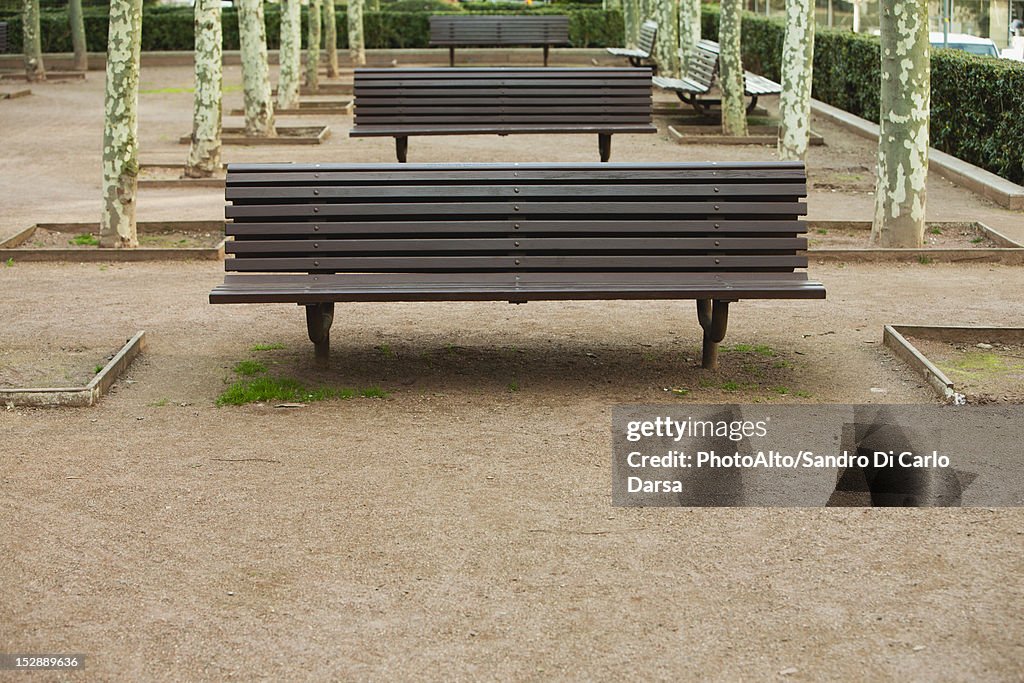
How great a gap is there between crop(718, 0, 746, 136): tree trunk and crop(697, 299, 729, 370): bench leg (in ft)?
35.3

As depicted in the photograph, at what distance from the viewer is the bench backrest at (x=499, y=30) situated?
30.9 metres

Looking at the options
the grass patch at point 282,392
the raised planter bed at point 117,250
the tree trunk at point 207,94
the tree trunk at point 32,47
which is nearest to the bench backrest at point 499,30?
the tree trunk at point 32,47

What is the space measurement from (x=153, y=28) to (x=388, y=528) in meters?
30.9

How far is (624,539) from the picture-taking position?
514cm

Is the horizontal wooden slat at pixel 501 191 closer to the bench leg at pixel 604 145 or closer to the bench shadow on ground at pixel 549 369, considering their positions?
the bench shadow on ground at pixel 549 369

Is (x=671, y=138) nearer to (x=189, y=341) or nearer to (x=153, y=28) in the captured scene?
(x=189, y=341)

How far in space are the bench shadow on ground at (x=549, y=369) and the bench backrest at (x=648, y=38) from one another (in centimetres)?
1956

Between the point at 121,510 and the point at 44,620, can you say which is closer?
the point at 44,620

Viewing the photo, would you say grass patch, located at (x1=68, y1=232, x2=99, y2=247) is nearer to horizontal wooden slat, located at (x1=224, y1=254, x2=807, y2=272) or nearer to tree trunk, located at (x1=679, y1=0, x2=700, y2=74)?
horizontal wooden slat, located at (x1=224, y1=254, x2=807, y2=272)

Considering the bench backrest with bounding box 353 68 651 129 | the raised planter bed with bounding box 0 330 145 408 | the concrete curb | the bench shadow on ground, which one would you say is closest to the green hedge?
the concrete curb

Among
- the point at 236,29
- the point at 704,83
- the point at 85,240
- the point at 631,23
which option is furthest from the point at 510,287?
the point at 236,29

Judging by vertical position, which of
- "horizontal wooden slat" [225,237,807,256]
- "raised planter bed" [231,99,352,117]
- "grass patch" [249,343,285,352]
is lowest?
"grass patch" [249,343,285,352]

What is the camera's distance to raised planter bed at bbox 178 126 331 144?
17531mm

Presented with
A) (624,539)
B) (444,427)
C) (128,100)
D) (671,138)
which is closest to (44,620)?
(624,539)
